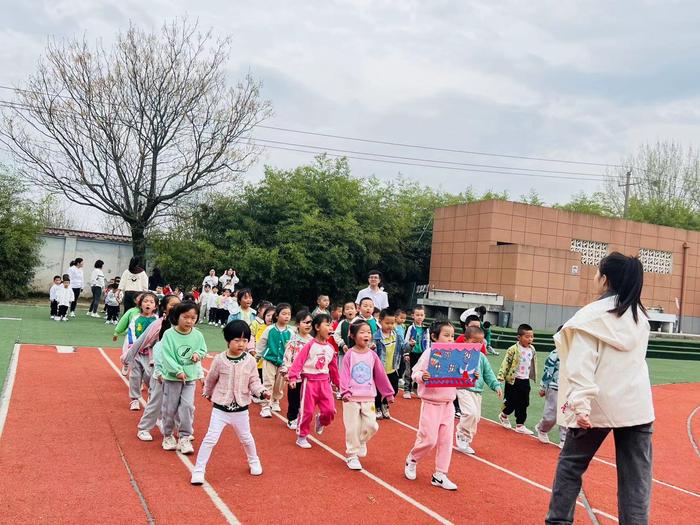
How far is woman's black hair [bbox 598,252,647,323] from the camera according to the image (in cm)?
368

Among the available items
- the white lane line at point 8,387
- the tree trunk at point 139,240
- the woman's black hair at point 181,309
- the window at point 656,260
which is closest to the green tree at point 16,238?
the tree trunk at point 139,240

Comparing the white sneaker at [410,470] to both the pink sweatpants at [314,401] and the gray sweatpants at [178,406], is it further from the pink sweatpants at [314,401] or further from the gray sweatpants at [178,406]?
the gray sweatpants at [178,406]

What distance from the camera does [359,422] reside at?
20.3ft

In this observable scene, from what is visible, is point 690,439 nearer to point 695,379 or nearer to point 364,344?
point 364,344

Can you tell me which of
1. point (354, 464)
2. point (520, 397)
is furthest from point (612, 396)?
point (520, 397)

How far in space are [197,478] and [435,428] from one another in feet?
6.94

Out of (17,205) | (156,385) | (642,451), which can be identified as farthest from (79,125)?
(642,451)

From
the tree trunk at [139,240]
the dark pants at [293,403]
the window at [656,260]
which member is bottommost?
the dark pants at [293,403]

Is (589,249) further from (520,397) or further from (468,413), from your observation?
(468,413)

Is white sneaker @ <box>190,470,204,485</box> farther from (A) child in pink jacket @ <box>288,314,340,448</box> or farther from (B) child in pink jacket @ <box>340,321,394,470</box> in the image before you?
→ (A) child in pink jacket @ <box>288,314,340,448</box>

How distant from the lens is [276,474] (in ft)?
18.4

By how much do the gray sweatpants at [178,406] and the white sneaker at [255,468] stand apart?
875 mm

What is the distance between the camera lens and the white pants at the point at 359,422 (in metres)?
6.11

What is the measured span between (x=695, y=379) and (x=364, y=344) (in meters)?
13.5
